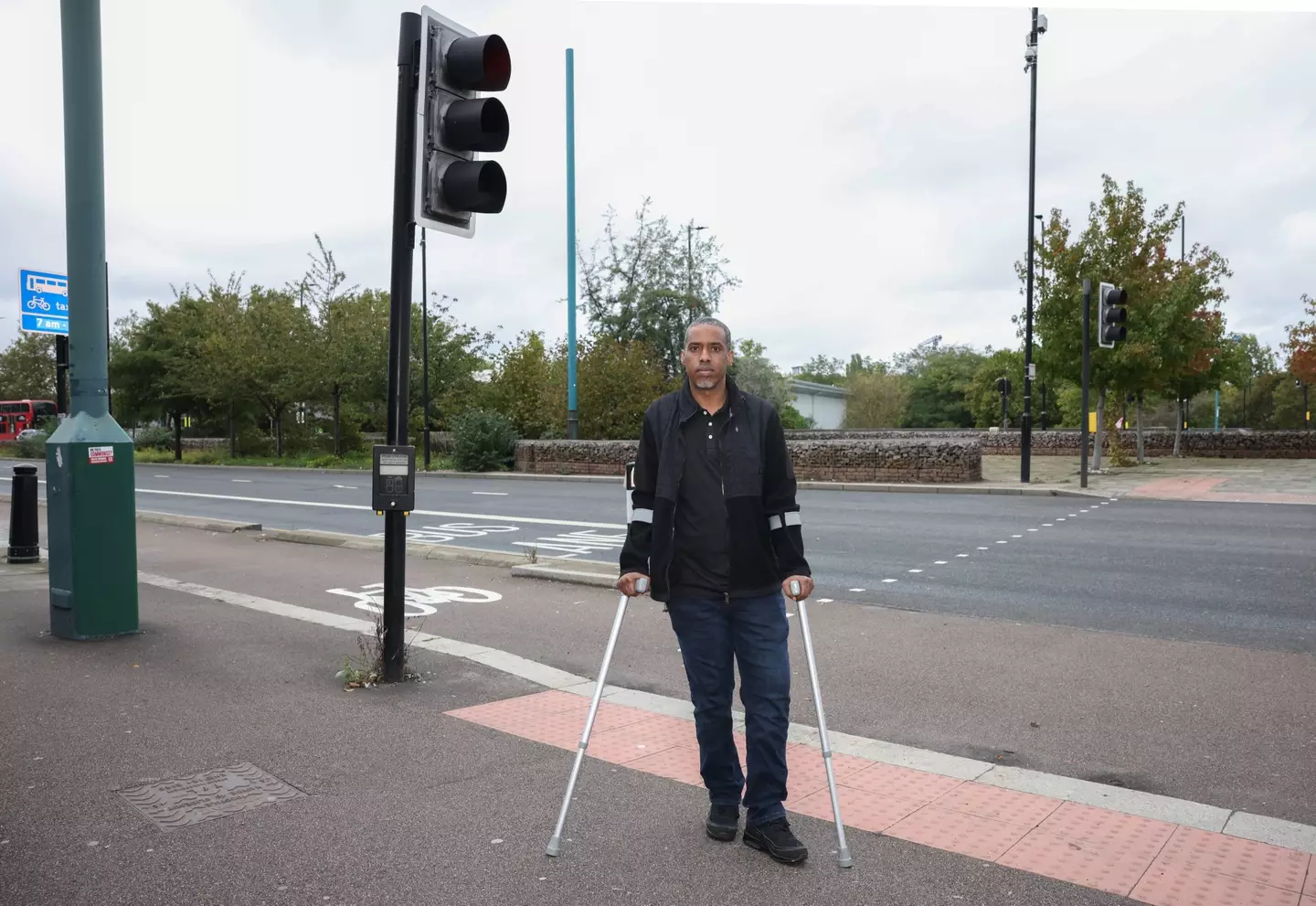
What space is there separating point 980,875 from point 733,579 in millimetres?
1251

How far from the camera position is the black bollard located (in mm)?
10906

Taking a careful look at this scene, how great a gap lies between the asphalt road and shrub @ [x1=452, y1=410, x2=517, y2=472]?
28.2 feet

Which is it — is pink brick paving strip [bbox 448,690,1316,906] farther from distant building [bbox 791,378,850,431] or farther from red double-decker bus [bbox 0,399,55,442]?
distant building [bbox 791,378,850,431]

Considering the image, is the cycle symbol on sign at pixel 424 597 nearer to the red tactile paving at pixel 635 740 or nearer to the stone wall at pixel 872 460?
the red tactile paving at pixel 635 740

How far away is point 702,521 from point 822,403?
78205 millimetres

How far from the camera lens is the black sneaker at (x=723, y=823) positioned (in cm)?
369

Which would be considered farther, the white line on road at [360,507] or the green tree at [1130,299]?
the green tree at [1130,299]

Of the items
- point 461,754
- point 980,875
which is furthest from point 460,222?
point 980,875

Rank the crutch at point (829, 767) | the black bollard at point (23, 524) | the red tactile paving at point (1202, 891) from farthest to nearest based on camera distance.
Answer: the black bollard at point (23, 524), the crutch at point (829, 767), the red tactile paving at point (1202, 891)

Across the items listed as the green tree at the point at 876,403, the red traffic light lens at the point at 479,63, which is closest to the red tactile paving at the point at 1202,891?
the red traffic light lens at the point at 479,63

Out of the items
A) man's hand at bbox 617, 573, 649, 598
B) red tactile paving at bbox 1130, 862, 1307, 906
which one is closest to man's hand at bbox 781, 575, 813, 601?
man's hand at bbox 617, 573, 649, 598

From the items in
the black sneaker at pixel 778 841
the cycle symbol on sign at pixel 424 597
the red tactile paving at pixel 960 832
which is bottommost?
the cycle symbol on sign at pixel 424 597

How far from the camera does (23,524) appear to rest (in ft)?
36.0

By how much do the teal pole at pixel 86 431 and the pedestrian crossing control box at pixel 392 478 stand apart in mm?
2093
